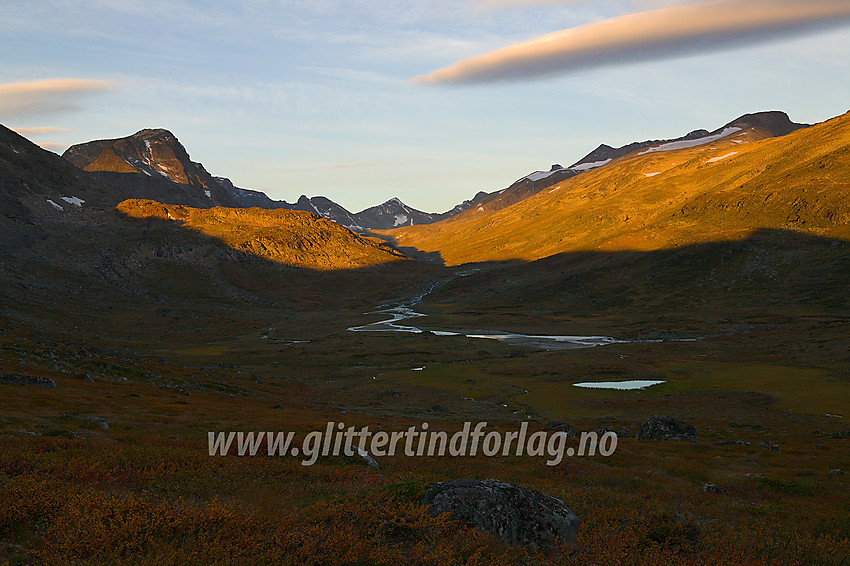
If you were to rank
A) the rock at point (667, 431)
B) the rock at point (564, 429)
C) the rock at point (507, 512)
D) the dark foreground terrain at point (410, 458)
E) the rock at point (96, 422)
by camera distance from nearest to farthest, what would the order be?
the dark foreground terrain at point (410, 458) < the rock at point (507, 512) < the rock at point (96, 422) < the rock at point (564, 429) < the rock at point (667, 431)

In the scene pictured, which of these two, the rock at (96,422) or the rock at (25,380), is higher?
the rock at (25,380)

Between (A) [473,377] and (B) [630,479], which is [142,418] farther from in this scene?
(A) [473,377]

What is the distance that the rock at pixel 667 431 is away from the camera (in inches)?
1656

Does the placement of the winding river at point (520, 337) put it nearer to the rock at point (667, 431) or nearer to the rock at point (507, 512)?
Answer: the rock at point (667, 431)

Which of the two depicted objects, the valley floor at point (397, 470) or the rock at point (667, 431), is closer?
the valley floor at point (397, 470)

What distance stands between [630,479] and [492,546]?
47.0 feet

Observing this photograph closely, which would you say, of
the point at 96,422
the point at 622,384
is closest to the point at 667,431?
the point at 622,384

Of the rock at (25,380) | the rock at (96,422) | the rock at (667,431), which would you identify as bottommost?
the rock at (667,431)

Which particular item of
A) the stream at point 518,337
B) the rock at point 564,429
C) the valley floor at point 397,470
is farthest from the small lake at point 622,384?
the stream at point 518,337

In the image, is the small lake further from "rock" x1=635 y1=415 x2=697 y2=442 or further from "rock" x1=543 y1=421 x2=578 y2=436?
"rock" x1=543 y1=421 x2=578 y2=436

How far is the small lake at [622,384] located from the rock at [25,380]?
214 ft

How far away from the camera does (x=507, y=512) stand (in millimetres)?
11836

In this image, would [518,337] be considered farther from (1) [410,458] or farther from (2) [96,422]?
(2) [96,422]

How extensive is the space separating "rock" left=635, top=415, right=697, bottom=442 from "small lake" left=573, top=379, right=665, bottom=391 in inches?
1273
